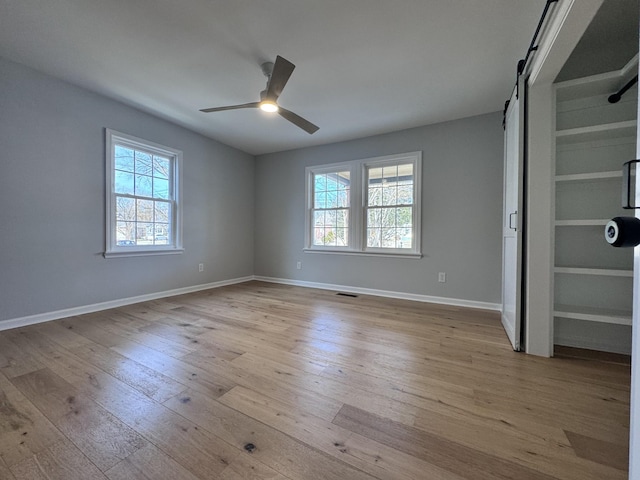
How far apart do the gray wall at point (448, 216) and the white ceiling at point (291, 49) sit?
43 centimetres

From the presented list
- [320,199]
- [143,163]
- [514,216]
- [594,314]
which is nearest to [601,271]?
[594,314]

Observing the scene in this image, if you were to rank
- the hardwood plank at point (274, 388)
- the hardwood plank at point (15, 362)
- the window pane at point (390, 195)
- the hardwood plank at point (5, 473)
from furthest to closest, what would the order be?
the window pane at point (390, 195)
the hardwood plank at point (15, 362)
the hardwood plank at point (274, 388)
the hardwood plank at point (5, 473)

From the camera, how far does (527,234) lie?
212 centimetres

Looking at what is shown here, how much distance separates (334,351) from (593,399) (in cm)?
159

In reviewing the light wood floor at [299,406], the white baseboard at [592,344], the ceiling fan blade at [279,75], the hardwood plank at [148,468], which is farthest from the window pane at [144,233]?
the white baseboard at [592,344]

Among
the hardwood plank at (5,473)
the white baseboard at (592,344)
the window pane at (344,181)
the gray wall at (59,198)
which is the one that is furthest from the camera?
the window pane at (344,181)

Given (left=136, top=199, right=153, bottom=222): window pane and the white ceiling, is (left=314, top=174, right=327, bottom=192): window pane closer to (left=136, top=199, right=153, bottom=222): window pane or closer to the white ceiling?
the white ceiling

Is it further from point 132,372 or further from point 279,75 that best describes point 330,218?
point 132,372

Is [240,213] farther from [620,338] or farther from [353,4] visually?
[620,338]

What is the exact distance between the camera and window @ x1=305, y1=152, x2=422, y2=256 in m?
3.95

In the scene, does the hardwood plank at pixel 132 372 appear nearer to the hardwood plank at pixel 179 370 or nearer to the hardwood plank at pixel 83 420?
the hardwood plank at pixel 179 370

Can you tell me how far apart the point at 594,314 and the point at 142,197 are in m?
4.84

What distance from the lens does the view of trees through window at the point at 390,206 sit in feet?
13.0

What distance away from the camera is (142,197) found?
359cm
